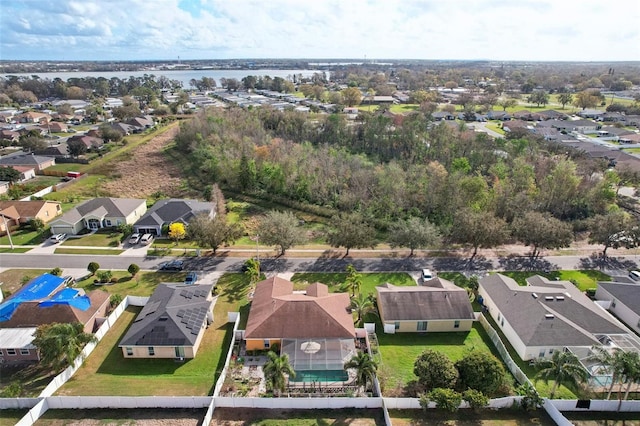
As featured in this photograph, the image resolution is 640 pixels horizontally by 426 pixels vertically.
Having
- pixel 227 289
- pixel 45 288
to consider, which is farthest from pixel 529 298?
pixel 45 288

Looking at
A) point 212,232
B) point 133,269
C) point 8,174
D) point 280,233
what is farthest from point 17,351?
point 8,174

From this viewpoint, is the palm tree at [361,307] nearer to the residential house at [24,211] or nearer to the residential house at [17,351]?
the residential house at [17,351]

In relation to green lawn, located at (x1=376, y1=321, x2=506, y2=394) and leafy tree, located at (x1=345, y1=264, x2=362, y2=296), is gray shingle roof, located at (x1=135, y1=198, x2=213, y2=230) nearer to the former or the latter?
leafy tree, located at (x1=345, y1=264, x2=362, y2=296)

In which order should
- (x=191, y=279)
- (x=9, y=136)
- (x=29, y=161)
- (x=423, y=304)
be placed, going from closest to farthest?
1. (x=423, y=304)
2. (x=191, y=279)
3. (x=29, y=161)
4. (x=9, y=136)

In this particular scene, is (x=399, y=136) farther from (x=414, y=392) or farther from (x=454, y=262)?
(x=414, y=392)

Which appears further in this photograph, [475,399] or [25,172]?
[25,172]

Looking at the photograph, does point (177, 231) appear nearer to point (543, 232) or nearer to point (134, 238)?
point (134, 238)

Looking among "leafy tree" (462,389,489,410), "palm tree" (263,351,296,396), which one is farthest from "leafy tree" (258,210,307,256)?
"leafy tree" (462,389,489,410)
